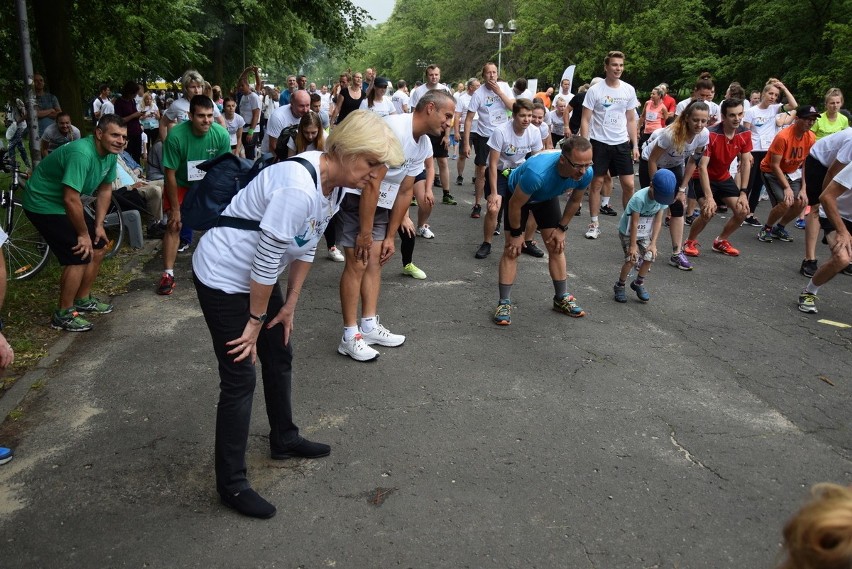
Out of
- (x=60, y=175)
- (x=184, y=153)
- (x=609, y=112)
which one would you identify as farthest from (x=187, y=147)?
(x=609, y=112)

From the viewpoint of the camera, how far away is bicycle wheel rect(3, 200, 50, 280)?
23.4 feet

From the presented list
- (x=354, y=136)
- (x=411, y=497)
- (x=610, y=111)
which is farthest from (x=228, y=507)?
(x=610, y=111)

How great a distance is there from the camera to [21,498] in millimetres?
3420

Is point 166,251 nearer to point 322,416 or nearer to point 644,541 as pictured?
point 322,416

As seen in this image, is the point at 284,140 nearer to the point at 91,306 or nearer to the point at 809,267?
the point at 91,306

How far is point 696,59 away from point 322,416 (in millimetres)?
24134

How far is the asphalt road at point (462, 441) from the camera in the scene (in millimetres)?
3113

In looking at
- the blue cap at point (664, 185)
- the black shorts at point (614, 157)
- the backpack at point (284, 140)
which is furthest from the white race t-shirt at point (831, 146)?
the backpack at point (284, 140)

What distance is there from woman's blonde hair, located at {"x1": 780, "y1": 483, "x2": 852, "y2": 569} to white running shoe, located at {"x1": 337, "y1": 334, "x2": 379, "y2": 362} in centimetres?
385

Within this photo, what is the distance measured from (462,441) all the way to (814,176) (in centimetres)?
541

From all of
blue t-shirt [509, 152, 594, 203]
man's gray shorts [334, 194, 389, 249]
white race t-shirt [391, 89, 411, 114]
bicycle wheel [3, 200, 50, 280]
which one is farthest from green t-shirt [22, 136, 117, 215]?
white race t-shirt [391, 89, 411, 114]

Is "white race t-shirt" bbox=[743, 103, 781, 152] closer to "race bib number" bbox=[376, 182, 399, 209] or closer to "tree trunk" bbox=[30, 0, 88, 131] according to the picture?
"race bib number" bbox=[376, 182, 399, 209]

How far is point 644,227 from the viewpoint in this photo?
21.6 feet

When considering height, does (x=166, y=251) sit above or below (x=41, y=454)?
above
